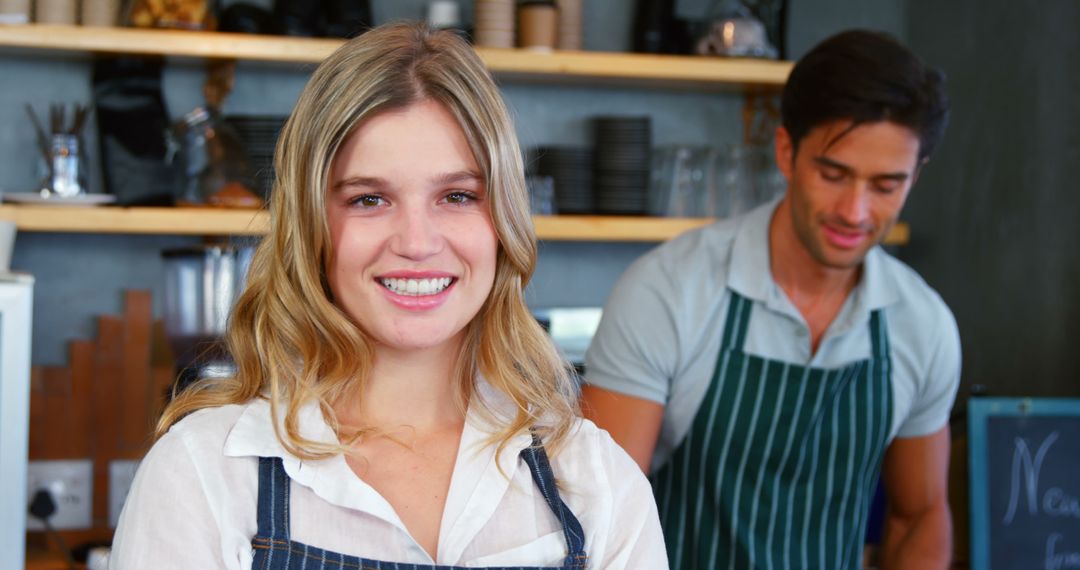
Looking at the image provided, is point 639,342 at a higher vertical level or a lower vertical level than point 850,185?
lower

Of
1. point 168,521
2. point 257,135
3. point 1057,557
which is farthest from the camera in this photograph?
point 257,135

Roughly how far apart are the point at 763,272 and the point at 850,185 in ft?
0.58

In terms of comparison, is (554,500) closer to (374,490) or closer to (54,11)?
(374,490)

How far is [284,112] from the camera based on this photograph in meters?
2.84


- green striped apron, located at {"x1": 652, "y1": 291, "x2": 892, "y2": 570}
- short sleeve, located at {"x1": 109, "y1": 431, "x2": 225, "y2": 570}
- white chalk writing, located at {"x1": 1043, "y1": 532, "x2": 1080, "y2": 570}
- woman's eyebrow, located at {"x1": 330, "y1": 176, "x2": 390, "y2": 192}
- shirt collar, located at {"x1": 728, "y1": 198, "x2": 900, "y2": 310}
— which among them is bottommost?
white chalk writing, located at {"x1": 1043, "y1": 532, "x2": 1080, "y2": 570}

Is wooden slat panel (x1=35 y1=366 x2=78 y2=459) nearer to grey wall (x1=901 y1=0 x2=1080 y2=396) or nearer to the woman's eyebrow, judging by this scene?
the woman's eyebrow

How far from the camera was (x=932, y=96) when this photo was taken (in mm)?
1672

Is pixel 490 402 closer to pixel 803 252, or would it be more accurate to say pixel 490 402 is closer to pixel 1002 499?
pixel 803 252

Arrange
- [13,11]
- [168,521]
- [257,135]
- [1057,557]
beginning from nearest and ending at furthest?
[168,521] < [1057,557] < [13,11] < [257,135]

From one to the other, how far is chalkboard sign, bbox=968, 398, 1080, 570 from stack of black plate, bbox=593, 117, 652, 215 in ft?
2.92

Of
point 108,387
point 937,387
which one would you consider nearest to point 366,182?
point 937,387

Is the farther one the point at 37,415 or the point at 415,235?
the point at 37,415

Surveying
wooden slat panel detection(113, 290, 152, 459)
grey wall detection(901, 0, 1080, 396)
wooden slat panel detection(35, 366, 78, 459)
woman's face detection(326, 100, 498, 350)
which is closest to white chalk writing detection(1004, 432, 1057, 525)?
grey wall detection(901, 0, 1080, 396)

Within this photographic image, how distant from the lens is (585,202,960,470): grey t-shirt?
1.70m
